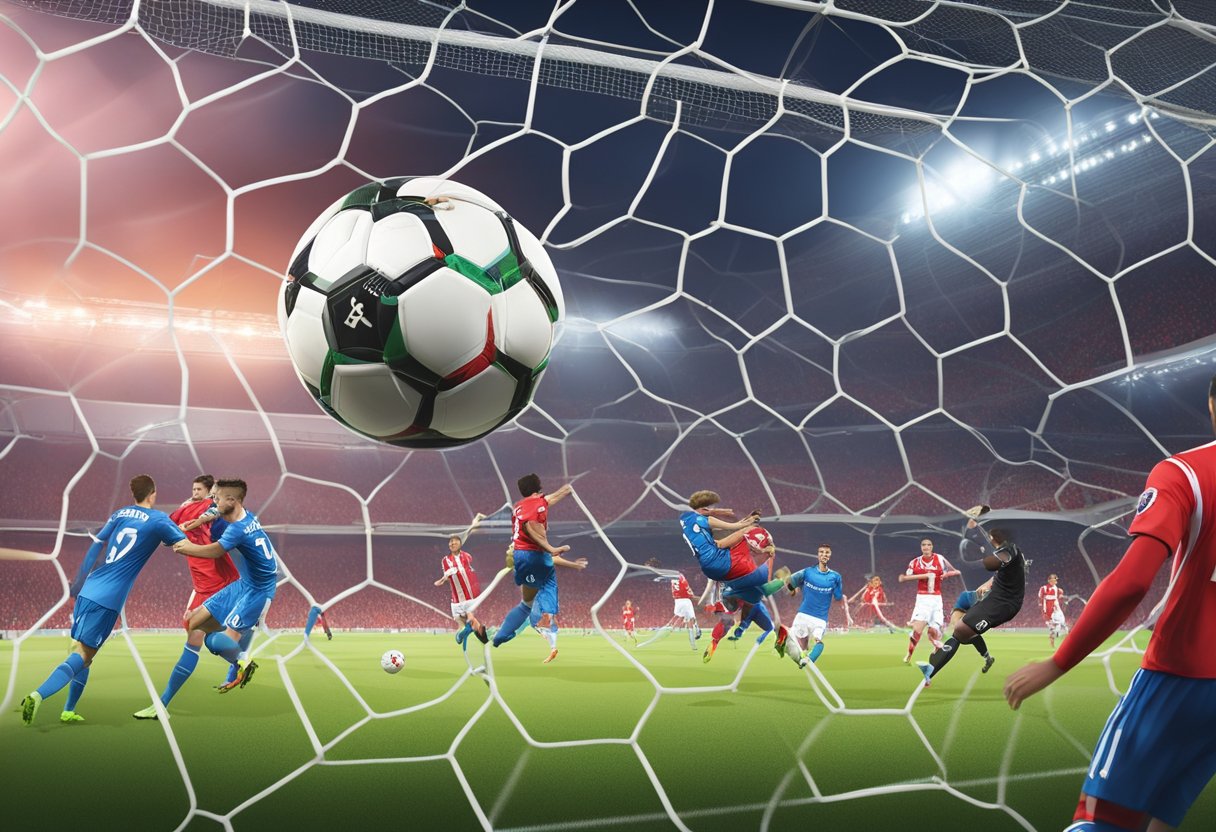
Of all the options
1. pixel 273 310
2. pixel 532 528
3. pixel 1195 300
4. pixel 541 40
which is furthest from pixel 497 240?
pixel 1195 300

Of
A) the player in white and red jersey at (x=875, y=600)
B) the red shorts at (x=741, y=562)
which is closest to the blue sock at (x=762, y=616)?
the red shorts at (x=741, y=562)

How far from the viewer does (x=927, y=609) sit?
7711 mm

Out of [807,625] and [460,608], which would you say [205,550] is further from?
[807,625]

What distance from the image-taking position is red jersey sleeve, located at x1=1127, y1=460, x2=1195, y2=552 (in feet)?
6.75

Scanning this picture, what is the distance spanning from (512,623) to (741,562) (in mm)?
1401

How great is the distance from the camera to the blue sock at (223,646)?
4.59m

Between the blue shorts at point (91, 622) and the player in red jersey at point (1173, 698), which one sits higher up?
the player in red jersey at point (1173, 698)

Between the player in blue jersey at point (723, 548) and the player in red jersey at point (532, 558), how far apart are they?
2.04 feet

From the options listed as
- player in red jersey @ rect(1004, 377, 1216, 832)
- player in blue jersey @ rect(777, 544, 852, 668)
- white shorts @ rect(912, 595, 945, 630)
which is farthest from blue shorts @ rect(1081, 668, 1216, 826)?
white shorts @ rect(912, 595, 945, 630)

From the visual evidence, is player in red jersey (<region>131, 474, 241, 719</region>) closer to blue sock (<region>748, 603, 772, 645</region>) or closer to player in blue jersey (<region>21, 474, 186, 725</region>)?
player in blue jersey (<region>21, 474, 186, 725</region>)

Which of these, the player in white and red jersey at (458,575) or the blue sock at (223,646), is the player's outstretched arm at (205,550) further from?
the player in white and red jersey at (458,575)

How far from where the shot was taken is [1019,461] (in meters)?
4.49

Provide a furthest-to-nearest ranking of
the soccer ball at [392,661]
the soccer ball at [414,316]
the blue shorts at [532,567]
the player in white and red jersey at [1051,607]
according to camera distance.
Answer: the player in white and red jersey at [1051,607] < the soccer ball at [392,661] < the blue shorts at [532,567] < the soccer ball at [414,316]

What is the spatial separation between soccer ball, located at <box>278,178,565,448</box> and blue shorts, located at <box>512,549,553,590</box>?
1.32 meters
